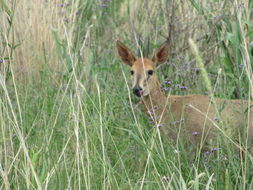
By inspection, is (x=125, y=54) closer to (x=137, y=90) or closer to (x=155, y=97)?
(x=155, y=97)

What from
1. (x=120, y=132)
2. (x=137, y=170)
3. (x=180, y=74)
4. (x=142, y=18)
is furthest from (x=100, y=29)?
(x=137, y=170)

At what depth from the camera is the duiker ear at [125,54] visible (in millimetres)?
5566

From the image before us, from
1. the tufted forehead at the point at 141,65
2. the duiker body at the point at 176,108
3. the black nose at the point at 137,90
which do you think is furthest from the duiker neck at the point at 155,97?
the black nose at the point at 137,90

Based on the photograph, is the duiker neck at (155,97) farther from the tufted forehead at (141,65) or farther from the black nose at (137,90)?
the black nose at (137,90)

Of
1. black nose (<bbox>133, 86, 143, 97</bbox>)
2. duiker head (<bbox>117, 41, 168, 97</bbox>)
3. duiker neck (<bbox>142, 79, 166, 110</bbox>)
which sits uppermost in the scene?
duiker head (<bbox>117, 41, 168, 97</bbox>)

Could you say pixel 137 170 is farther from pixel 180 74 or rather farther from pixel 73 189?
pixel 180 74

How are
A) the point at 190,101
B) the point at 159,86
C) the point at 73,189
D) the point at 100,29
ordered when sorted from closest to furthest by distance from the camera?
the point at 73,189
the point at 190,101
the point at 159,86
the point at 100,29

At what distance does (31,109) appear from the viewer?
5.20 meters

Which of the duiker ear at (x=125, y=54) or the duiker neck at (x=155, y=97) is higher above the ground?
the duiker ear at (x=125, y=54)

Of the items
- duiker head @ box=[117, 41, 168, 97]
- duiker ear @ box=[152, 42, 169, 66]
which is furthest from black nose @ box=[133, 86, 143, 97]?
duiker ear @ box=[152, 42, 169, 66]

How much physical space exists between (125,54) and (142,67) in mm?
336

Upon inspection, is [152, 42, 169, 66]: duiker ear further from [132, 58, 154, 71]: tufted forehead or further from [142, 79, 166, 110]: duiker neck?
[142, 79, 166, 110]: duiker neck

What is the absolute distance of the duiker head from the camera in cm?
523

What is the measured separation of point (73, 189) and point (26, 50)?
304cm
